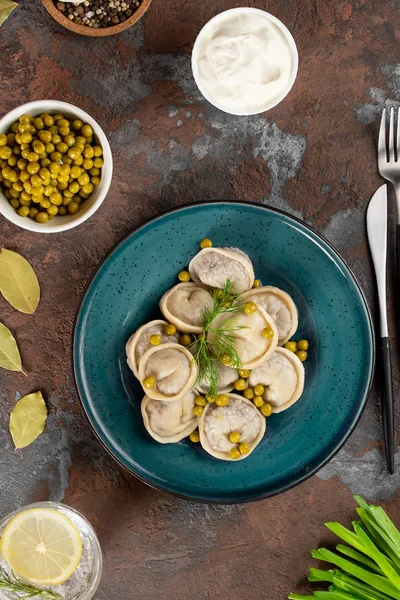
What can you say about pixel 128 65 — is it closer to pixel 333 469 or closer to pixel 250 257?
pixel 250 257

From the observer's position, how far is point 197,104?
7.22ft

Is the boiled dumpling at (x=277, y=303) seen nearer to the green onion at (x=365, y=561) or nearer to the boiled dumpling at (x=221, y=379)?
the boiled dumpling at (x=221, y=379)

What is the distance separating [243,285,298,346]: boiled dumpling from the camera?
210 cm

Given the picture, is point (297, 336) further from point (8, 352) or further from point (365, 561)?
point (8, 352)

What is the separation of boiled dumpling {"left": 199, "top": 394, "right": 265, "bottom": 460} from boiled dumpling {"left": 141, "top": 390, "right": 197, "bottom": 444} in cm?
8

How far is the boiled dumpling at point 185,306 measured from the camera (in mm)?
2078

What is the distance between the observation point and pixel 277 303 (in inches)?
83.1

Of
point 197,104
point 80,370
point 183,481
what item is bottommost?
point 183,481

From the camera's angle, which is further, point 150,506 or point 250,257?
point 150,506

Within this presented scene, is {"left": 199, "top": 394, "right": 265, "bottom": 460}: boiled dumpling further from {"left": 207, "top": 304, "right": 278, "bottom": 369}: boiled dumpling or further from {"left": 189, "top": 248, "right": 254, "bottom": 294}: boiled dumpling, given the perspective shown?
{"left": 189, "top": 248, "right": 254, "bottom": 294}: boiled dumpling

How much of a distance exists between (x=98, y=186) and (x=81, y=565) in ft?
4.30

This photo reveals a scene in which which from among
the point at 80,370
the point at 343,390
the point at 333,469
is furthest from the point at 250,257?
the point at 333,469

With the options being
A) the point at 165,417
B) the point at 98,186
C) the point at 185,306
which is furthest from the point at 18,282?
the point at 165,417

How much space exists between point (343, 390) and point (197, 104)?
116 centimetres
